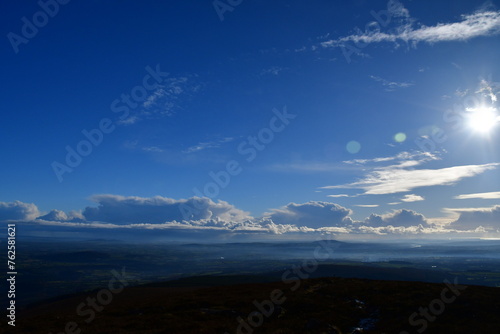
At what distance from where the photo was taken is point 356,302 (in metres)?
39.6

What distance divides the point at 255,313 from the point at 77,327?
21.6 meters

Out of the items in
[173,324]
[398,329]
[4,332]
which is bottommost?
[4,332]

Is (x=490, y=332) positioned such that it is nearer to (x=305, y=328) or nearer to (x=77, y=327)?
(x=305, y=328)

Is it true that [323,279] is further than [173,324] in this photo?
Yes

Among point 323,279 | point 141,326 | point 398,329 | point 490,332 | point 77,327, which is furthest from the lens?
point 323,279

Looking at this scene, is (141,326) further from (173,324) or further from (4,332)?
(4,332)

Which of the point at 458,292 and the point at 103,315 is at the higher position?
the point at 458,292

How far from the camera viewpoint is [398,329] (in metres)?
29.2

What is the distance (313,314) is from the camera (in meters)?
A: 34.9

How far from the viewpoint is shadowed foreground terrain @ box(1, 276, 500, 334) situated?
2992cm

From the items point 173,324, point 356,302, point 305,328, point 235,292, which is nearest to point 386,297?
point 356,302

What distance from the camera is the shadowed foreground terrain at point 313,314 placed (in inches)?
1178

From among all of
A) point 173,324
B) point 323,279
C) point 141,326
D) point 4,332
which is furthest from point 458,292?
point 4,332

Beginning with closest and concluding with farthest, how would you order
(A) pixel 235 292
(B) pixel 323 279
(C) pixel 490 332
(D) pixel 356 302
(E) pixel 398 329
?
1. (C) pixel 490 332
2. (E) pixel 398 329
3. (D) pixel 356 302
4. (A) pixel 235 292
5. (B) pixel 323 279
